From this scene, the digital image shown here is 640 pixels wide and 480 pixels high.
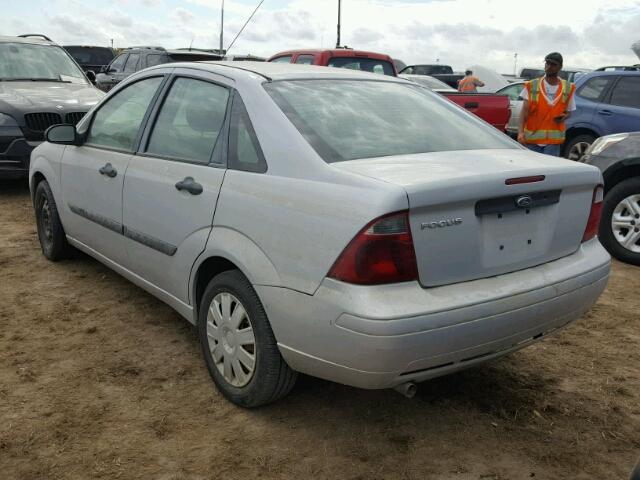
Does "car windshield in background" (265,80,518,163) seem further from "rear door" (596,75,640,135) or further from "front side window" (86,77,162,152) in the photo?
"rear door" (596,75,640,135)

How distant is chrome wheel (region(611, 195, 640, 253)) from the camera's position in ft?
18.4

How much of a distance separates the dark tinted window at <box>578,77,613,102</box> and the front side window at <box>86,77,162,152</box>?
7150 mm

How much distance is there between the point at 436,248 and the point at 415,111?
1.12 m

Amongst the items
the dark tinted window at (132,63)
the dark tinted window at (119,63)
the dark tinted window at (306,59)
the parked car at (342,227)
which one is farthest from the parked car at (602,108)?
the dark tinted window at (119,63)

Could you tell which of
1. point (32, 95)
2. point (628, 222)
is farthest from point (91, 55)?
point (628, 222)

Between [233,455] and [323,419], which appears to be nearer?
[233,455]

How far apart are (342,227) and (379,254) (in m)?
0.17

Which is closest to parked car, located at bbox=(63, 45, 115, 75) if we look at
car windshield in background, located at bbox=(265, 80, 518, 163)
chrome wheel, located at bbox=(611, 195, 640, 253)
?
chrome wheel, located at bbox=(611, 195, 640, 253)

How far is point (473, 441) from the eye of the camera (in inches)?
111

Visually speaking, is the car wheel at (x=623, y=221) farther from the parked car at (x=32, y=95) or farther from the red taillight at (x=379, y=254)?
the parked car at (x=32, y=95)

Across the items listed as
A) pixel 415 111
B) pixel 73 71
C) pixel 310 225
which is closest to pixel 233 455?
pixel 310 225

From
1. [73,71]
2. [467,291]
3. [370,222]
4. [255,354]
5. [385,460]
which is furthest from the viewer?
[73,71]

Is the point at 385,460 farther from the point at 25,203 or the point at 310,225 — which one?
the point at 25,203

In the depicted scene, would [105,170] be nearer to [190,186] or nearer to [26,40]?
[190,186]
